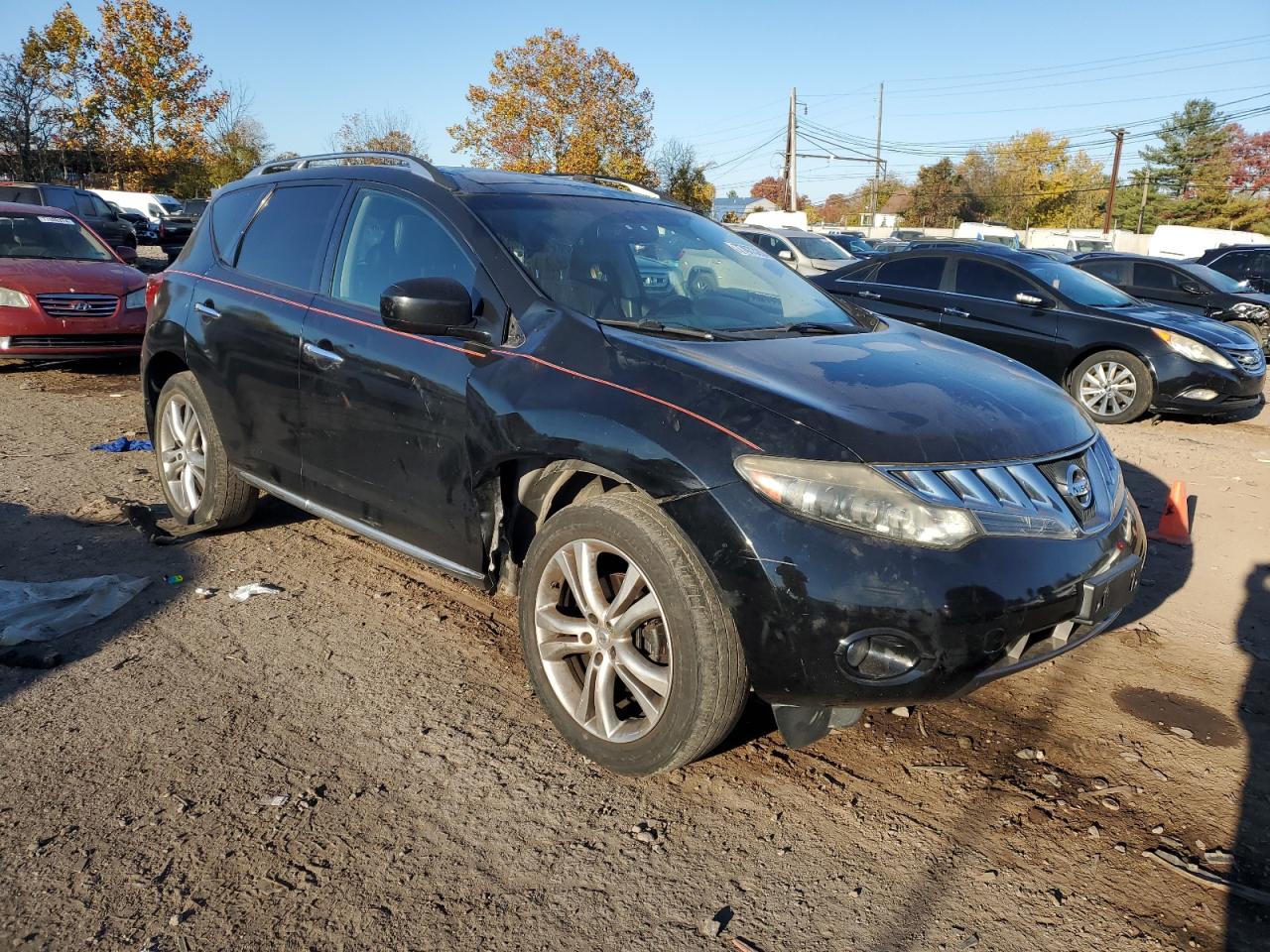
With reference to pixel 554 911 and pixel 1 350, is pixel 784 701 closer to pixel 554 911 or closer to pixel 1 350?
pixel 554 911

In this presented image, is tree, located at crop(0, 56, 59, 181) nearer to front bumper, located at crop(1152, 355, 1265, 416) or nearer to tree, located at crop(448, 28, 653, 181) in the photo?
tree, located at crop(448, 28, 653, 181)

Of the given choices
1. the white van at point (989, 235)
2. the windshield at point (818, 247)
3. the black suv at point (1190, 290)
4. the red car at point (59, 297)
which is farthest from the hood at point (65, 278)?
the white van at point (989, 235)

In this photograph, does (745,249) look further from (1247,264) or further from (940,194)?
(940,194)

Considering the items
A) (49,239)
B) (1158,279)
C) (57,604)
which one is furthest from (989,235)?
(57,604)

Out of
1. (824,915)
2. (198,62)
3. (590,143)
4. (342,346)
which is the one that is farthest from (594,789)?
(198,62)

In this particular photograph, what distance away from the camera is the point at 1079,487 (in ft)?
9.80

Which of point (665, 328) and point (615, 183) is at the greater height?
point (615, 183)

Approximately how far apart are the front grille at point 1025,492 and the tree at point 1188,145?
79625 mm

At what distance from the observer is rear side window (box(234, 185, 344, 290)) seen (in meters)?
4.17

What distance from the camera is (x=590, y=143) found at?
37688 millimetres

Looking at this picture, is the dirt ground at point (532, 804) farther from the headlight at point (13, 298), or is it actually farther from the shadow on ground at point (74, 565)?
the headlight at point (13, 298)

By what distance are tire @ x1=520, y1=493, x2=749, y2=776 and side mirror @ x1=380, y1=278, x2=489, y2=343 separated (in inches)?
30.7

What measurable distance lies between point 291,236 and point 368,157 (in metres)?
0.50

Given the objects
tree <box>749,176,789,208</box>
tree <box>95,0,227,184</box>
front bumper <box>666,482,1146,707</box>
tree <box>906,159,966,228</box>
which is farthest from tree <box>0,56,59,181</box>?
tree <box>749,176,789,208</box>
